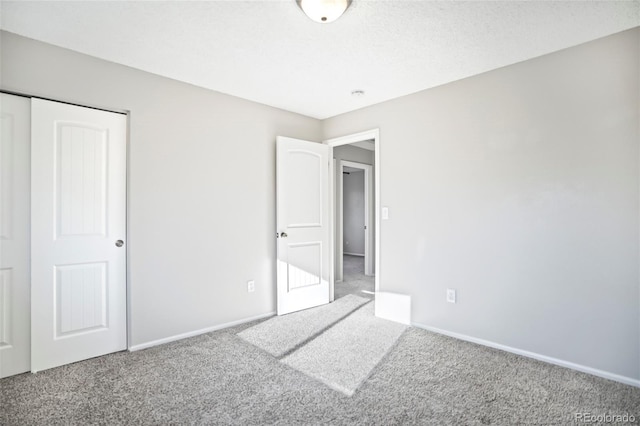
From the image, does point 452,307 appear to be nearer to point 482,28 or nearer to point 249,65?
point 482,28

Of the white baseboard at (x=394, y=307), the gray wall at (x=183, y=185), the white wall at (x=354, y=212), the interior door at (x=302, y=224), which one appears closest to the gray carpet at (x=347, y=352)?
the white baseboard at (x=394, y=307)

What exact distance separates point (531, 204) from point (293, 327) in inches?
96.0

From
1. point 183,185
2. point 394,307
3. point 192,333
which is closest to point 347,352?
point 394,307

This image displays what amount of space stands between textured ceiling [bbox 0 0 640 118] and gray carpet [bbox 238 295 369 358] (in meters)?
2.40

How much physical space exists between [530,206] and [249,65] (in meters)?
2.58

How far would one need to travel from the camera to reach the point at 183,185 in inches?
122

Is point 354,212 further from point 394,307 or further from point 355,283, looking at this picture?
point 394,307

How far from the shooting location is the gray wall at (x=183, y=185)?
8.45ft

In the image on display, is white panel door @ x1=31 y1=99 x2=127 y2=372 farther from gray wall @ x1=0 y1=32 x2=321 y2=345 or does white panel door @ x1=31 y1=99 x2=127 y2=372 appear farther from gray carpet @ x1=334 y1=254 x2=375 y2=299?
gray carpet @ x1=334 y1=254 x2=375 y2=299

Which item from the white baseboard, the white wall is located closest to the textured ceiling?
the white baseboard

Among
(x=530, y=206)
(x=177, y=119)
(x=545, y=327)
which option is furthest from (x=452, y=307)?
(x=177, y=119)

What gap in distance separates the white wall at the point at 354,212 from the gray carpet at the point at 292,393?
617 centimetres

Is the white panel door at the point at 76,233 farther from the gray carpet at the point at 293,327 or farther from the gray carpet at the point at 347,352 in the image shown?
the gray carpet at the point at 347,352

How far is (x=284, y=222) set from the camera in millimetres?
3803
